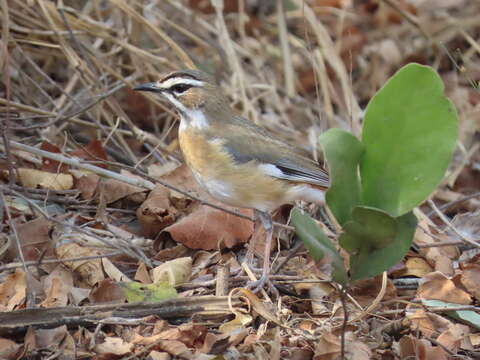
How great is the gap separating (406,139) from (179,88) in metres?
2.02

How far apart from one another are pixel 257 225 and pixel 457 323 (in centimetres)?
146

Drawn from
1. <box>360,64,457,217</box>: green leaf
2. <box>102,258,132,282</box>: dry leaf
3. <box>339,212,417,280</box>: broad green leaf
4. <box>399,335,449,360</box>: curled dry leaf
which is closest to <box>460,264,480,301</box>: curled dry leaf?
<box>399,335,449,360</box>: curled dry leaf

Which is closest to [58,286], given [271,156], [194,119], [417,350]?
[194,119]

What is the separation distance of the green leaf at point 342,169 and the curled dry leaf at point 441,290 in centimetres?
132

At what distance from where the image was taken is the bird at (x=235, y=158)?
5.00m

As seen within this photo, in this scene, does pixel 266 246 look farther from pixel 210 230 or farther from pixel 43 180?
pixel 43 180

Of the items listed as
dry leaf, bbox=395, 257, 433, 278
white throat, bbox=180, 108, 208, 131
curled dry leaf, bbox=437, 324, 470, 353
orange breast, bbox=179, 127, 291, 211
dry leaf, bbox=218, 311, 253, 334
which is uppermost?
white throat, bbox=180, 108, 208, 131

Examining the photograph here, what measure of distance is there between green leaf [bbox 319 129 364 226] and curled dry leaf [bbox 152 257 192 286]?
1394mm

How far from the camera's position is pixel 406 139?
11.9ft

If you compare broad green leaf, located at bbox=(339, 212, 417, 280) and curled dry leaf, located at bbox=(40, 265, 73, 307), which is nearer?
broad green leaf, located at bbox=(339, 212, 417, 280)

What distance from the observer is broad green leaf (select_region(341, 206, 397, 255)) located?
136 inches

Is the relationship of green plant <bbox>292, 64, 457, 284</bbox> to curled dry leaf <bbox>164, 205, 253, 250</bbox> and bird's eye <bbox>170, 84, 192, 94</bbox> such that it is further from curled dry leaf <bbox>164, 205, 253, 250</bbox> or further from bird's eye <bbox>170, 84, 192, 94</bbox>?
bird's eye <bbox>170, 84, 192, 94</bbox>

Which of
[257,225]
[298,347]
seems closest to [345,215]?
[298,347]

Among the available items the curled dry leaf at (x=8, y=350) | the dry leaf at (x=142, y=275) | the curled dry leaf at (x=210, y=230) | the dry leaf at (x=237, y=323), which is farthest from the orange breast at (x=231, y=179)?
the curled dry leaf at (x=8, y=350)
